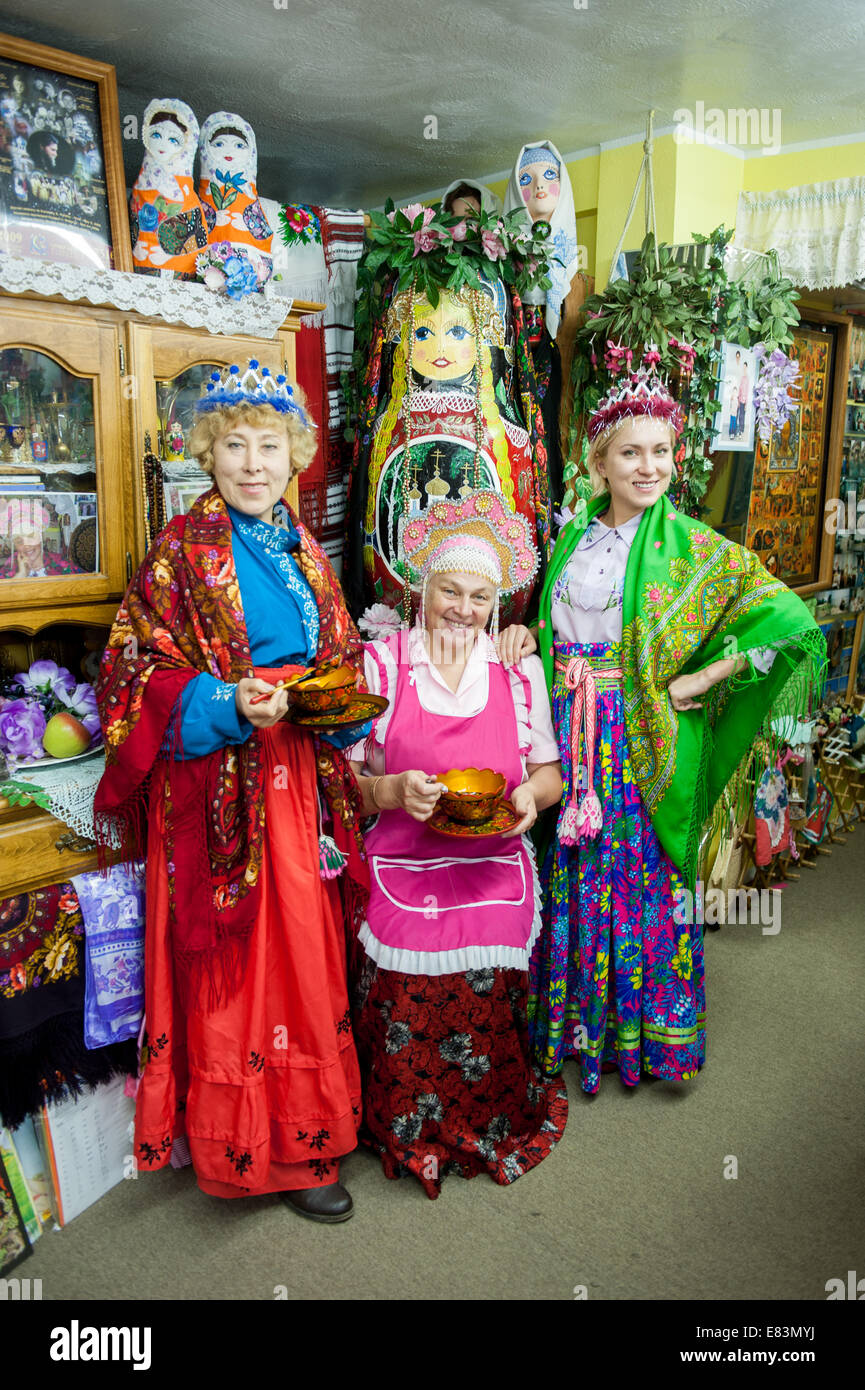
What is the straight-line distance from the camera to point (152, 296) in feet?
7.63

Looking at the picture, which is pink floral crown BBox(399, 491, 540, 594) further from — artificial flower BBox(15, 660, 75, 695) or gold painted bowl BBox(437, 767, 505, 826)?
artificial flower BBox(15, 660, 75, 695)

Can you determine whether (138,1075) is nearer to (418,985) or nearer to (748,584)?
(418,985)

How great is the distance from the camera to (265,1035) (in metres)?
2.14

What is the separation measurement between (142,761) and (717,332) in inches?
92.9

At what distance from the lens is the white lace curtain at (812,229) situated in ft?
11.2

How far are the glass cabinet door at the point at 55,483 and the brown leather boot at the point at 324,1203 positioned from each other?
1466mm

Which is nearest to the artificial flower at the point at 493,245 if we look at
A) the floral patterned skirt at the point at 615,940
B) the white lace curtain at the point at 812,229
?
the floral patterned skirt at the point at 615,940

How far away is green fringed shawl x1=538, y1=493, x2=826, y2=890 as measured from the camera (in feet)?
8.08

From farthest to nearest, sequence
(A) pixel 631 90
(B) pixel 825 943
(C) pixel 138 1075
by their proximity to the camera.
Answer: (B) pixel 825 943 < (A) pixel 631 90 < (C) pixel 138 1075

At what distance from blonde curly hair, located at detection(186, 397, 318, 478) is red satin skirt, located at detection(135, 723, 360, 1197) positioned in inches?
24.2

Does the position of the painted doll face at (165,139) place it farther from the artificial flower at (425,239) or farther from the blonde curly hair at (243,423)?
the blonde curly hair at (243,423)

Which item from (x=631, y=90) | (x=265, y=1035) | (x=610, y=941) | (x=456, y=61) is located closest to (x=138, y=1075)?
(x=265, y=1035)

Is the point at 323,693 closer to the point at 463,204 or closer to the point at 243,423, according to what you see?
the point at 243,423

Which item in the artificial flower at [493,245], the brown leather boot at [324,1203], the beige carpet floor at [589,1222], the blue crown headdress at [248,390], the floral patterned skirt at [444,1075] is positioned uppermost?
the artificial flower at [493,245]
